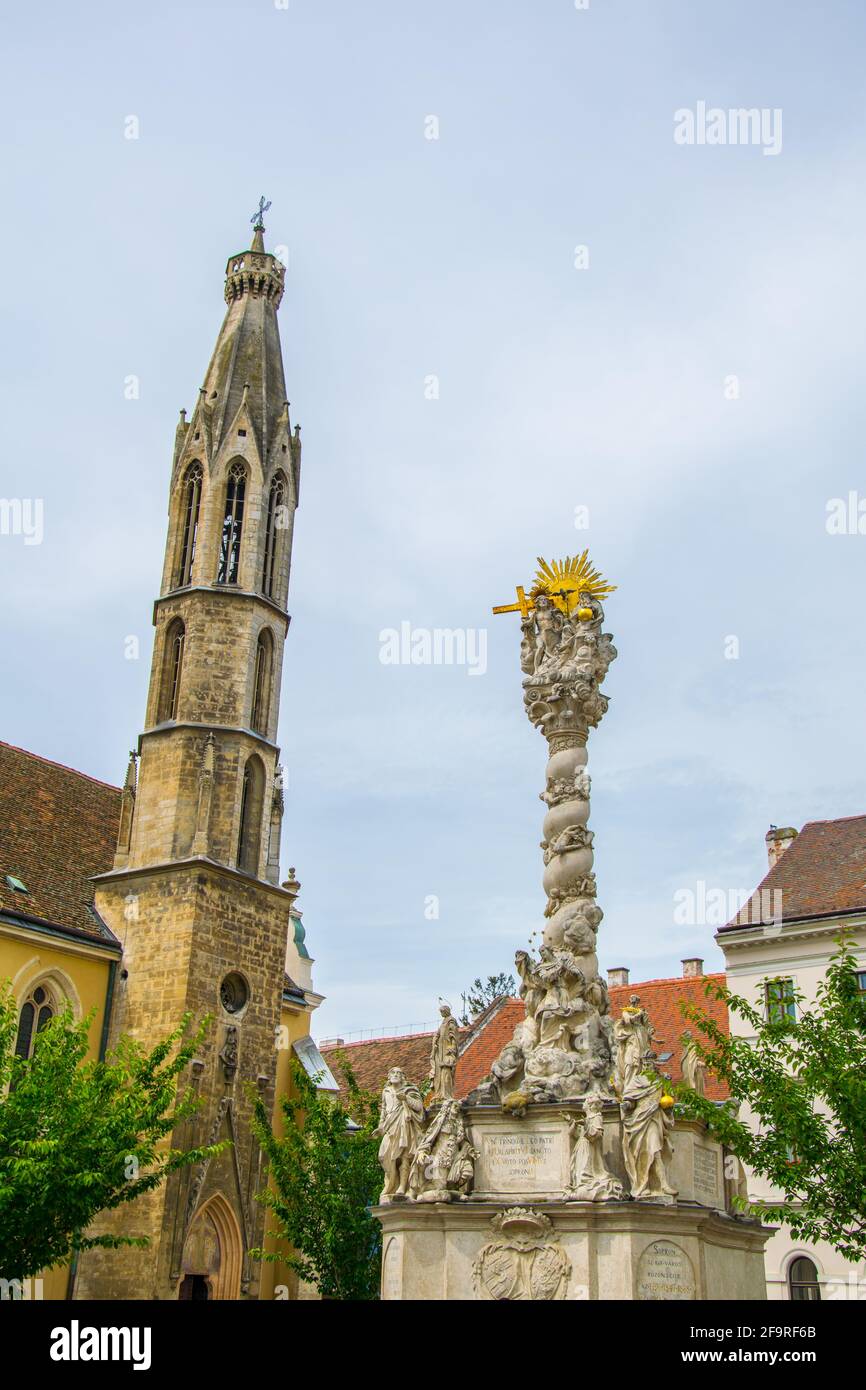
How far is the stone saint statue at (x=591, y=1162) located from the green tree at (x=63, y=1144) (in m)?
6.39

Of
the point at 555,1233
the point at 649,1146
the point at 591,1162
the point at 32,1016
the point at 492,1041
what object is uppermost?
the point at 492,1041

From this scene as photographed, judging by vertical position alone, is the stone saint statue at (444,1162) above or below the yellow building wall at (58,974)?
below

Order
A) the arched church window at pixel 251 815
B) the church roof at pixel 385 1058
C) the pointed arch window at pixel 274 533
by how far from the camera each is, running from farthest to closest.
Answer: the church roof at pixel 385 1058 < the pointed arch window at pixel 274 533 < the arched church window at pixel 251 815

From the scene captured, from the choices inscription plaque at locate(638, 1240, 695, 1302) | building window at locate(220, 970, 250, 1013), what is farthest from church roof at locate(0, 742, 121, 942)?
inscription plaque at locate(638, 1240, 695, 1302)

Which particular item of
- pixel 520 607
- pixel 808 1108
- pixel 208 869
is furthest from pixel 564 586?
pixel 208 869

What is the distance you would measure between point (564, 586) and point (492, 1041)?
21133 mm

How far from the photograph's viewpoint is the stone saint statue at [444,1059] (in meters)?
15.0

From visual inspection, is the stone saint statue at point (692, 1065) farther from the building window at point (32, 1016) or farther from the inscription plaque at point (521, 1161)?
the building window at point (32, 1016)

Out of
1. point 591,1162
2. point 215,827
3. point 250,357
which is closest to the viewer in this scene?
point 591,1162

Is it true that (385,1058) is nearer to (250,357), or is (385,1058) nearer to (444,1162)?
(250,357)

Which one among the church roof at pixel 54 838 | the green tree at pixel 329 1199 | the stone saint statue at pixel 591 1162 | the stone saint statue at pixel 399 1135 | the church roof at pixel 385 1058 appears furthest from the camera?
the church roof at pixel 385 1058

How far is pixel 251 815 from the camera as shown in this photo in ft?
97.0

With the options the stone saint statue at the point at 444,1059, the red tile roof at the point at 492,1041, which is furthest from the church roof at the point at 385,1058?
the stone saint statue at the point at 444,1059
